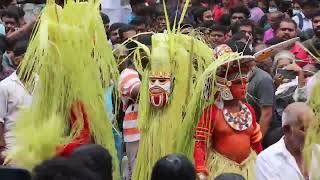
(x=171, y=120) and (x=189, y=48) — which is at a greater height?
(x=189, y=48)

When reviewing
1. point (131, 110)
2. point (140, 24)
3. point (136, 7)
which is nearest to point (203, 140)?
point (131, 110)

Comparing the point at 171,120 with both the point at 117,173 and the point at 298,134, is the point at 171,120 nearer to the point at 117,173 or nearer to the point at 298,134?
the point at 117,173

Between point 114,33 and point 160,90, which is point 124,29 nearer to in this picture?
point 114,33

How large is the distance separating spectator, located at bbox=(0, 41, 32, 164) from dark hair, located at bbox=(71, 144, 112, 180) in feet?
10.5

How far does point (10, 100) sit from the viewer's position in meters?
8.34

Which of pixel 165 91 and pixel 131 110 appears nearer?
pixel 165 91

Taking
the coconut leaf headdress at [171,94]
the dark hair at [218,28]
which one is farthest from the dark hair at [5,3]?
the coconut leaf headdress at [171,94]

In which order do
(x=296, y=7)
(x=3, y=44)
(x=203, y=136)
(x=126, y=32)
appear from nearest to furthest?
(x=203, y=136) → (x=3, y=44) → (x=126, y=32) → (x=296, y=7)

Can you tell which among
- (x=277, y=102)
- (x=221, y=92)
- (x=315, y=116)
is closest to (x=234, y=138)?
(x=221, y=92)

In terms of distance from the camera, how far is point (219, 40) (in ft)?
38.2

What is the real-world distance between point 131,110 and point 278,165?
7.71ft

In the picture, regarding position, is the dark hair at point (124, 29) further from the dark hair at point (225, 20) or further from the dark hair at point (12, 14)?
the dark hair at point (225, 20)

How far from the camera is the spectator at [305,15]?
13.5 m

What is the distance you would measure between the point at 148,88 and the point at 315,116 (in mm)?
2004
